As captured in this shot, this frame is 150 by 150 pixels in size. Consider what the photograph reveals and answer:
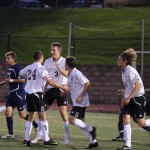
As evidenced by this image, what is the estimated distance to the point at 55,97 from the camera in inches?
631

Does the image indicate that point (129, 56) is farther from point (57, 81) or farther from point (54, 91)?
point (54, 91)

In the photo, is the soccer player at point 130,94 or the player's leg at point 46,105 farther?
the player's leg at point 46,105

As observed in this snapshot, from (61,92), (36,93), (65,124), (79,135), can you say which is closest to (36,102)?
(36,93)

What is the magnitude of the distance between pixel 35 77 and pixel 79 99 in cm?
100

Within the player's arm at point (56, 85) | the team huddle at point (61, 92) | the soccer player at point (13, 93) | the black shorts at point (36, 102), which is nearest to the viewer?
the team huddle at point (61, 92)

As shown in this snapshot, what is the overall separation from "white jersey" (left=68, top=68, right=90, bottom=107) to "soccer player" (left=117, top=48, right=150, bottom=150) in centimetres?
86

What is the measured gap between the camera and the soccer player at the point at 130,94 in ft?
47.0

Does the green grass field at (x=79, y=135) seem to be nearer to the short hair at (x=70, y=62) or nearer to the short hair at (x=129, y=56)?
the short hair at (x=70, y=62)

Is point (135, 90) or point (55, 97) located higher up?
point (135, 90)

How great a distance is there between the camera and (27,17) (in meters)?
44.0

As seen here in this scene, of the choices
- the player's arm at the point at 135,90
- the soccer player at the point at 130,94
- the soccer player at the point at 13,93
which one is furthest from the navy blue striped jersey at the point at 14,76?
the player's arm at the point at 135,90

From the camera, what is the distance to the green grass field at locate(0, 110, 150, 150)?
15.2 m

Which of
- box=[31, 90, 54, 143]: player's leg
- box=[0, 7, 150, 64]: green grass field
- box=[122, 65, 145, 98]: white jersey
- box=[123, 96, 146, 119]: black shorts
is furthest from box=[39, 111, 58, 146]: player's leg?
box=[0, 7, 150, 64]: green grass field

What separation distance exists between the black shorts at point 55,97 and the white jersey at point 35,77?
0.70m
